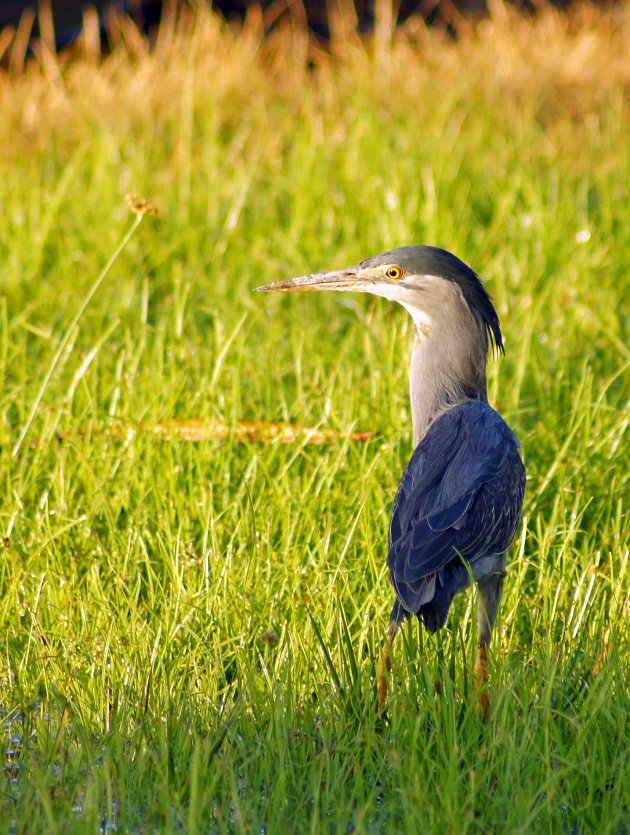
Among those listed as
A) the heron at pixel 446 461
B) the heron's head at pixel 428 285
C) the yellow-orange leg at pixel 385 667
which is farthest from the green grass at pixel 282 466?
the heron's head at pixel 428 285

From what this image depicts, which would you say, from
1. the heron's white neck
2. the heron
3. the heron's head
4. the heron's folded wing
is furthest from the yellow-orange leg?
the heron's head

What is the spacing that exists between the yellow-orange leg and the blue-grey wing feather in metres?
0.08

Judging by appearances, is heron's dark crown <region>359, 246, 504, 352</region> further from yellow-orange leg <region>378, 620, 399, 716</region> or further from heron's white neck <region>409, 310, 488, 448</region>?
yellow-orange leg <region>378, 620, 399, 716</region>

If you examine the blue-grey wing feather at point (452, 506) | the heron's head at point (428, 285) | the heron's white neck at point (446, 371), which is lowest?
the blue-grey wing feather at point (452, 506)

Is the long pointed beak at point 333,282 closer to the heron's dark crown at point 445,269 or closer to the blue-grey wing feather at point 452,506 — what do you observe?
the heron's dark crown at point 445,269

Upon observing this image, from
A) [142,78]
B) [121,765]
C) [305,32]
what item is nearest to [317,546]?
[121,765]

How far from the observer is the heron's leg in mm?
2906

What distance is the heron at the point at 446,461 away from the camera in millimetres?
2914

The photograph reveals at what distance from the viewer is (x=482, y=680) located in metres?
2.97

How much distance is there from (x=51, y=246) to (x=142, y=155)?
1.14m

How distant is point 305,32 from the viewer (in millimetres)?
10383

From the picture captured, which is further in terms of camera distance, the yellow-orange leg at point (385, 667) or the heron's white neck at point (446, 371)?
the heron's white neck at point (446, 371)

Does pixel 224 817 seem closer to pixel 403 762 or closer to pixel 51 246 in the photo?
pixel 403 762

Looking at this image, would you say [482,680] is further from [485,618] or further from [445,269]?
[445,269]
